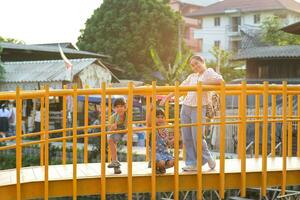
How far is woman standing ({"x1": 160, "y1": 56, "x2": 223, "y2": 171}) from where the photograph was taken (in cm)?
842

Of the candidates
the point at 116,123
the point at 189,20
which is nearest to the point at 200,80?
the point at 116,123

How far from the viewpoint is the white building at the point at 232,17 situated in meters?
62.7

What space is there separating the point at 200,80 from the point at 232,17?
57263mm

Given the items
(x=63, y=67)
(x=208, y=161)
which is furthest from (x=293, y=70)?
(x=208, y=161)

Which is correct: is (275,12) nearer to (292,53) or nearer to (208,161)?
(292,53)

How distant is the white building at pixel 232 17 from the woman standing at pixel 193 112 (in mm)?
54373

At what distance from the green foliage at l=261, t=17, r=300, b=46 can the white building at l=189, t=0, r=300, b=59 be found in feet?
69.3

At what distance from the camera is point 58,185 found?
311 inches

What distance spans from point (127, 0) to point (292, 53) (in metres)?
22.4

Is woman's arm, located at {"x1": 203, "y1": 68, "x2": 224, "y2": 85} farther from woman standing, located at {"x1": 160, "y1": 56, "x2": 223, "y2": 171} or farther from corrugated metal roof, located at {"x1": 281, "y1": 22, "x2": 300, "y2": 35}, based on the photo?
corrugated metal roof, located at {"x1": 281, "y1": 22, "x2": 300, "y2": 35}

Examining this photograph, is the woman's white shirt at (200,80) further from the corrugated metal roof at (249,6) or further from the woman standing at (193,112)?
the corrugated metal roof at (249,6)

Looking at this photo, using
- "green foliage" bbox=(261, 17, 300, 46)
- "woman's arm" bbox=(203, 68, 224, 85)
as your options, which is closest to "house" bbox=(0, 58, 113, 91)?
"green foliage" bbox=(261, 17, 300, 46)

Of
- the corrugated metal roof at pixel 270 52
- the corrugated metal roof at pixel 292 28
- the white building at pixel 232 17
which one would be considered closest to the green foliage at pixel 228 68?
the white building at pixel 232 17

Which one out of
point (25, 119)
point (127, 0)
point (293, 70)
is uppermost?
point (127, 0)
